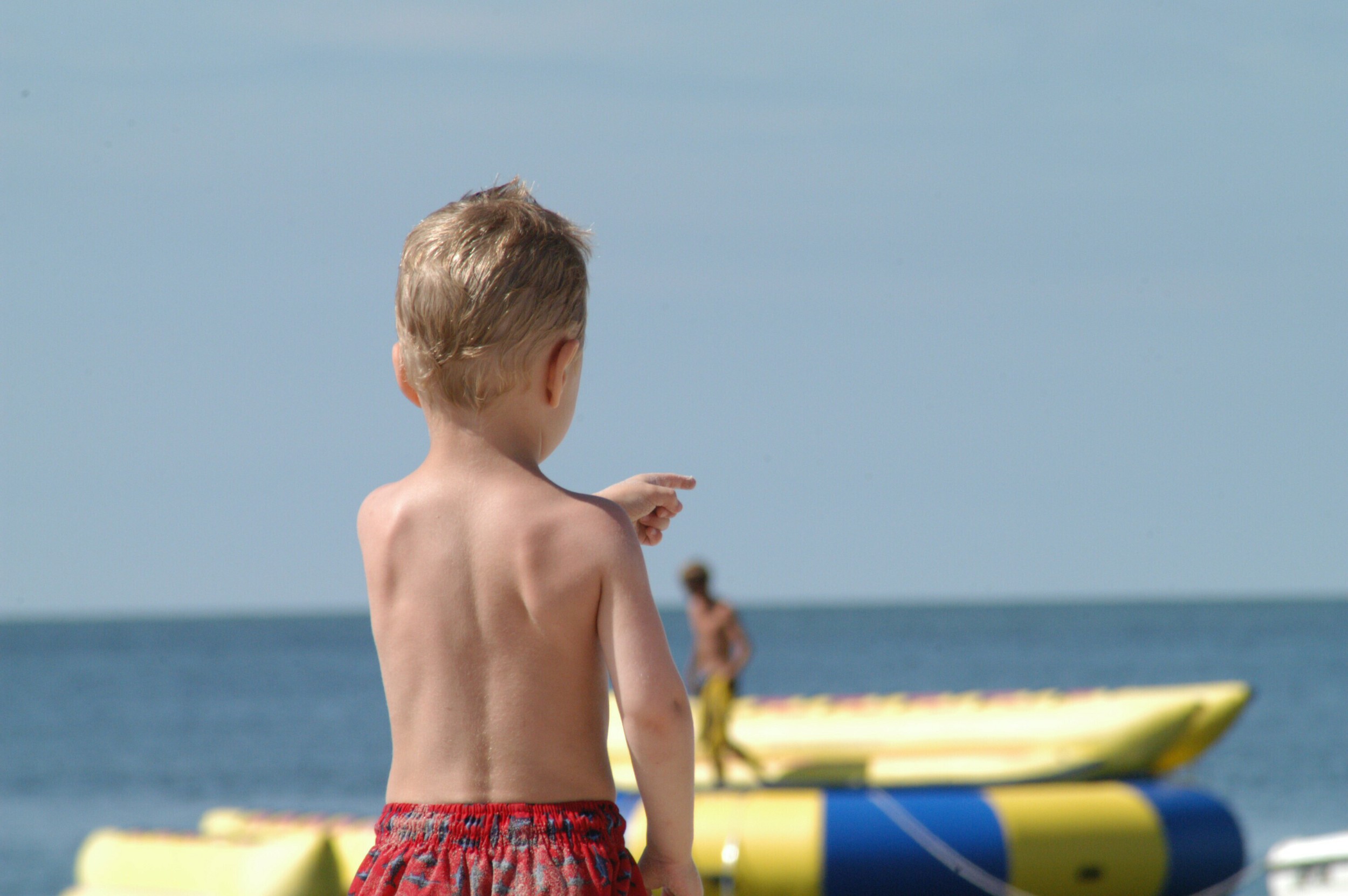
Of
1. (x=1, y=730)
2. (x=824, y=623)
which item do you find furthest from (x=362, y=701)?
(x=824, y=623)

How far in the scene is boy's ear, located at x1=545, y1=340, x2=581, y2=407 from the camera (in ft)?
5.39

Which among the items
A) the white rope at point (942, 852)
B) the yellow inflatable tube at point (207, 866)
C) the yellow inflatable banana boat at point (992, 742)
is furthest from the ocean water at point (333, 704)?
the yellow inflatable tube at point (207, 866)

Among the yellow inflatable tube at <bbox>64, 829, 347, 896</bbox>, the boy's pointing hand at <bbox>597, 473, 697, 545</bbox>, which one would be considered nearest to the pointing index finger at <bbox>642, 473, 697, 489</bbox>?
the boy's pointing hand at <bbox>597, 473, 697, 545</bbox>

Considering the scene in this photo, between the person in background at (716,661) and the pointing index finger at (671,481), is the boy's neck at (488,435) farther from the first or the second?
the person in background at (716,661)

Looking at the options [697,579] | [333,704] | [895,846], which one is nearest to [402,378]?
[895,846]

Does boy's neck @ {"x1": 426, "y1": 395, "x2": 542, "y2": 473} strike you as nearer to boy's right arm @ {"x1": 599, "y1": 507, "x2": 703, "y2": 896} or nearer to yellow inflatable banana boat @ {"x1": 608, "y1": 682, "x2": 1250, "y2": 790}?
boy's right arm @ {"x1": 599, "y1": 507, "x2": 703, "y2": 896}

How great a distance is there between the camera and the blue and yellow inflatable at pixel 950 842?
272 inches

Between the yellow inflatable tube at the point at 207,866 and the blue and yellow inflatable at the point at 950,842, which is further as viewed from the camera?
the blue and yellow inflatable at the point at 950,842

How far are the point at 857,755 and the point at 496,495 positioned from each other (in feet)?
20.6

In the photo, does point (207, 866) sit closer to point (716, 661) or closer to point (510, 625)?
point (716, 661)

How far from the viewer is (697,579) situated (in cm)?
895

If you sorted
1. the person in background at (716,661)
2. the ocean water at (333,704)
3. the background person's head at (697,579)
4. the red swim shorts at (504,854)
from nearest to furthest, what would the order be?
the red swim shorts at (504,854), the person in background at (716,661), the background person's head at (697,579), the ocean water at (333,704)

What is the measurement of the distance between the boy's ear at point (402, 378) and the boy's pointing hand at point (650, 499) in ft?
0.74

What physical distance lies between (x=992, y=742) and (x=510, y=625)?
6.40 meters
